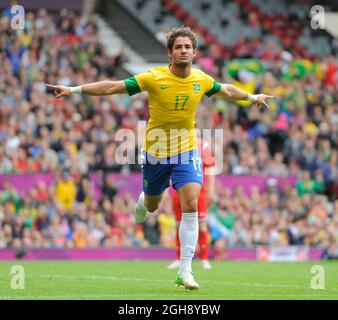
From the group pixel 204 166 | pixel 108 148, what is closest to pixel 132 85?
pixel 204 166

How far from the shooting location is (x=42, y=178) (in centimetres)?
2322

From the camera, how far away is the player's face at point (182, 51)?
11.5 m

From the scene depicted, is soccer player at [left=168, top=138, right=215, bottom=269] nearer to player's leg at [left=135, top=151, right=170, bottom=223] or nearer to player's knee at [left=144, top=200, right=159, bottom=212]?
player's knee at [left=144, top=200, right=159, bottom=212]

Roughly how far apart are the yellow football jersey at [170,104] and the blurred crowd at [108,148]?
8411 millimetres

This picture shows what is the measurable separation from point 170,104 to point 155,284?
2.39 m

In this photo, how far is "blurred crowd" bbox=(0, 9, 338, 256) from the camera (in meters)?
22.8

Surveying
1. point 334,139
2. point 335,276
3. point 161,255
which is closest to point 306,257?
point 161,255

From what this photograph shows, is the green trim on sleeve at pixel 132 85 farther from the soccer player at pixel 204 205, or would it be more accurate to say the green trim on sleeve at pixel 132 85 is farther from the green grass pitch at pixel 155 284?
the soccer player at pixel 204 205

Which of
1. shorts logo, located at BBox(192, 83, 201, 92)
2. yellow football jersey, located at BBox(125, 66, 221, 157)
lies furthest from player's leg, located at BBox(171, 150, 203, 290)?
A: shorts logo, located at BBox(192, 83, 201, 92)

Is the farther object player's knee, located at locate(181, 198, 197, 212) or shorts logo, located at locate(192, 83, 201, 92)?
shorts logo, located at locate(192, 83, 201, 92)

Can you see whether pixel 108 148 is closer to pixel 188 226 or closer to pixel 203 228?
pixel 203 228

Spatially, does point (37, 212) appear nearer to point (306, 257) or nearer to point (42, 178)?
point (42, 178)

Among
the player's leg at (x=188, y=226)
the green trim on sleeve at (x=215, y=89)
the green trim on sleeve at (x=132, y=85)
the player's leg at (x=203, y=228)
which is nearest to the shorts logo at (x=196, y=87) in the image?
the green trim on sleeve at (x=215, y=89)

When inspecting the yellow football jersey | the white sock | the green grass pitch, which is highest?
the yellow football jersey
